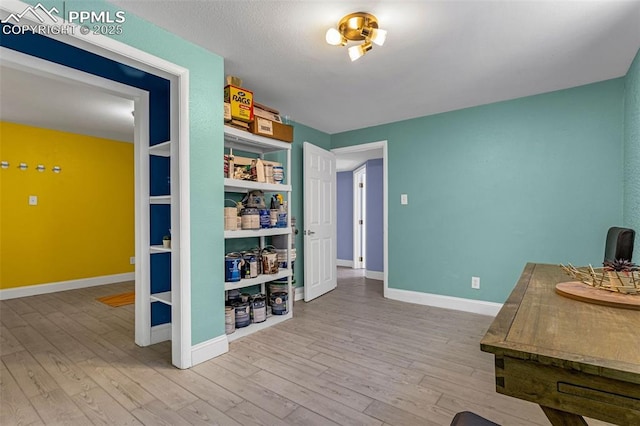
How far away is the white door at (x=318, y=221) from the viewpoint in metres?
3.84

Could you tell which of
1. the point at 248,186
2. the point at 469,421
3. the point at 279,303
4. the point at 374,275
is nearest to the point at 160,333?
the point at 279,303

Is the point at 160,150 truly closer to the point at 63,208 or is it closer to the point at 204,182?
the point at 204,182

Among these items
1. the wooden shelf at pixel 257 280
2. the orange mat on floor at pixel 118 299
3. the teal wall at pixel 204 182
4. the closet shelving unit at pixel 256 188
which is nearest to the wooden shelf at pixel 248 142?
the closet shelving unit at pixel 256 188

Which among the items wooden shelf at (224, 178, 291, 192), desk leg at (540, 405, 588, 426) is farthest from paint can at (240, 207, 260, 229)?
desk leg at (540, 405, 588, 426)

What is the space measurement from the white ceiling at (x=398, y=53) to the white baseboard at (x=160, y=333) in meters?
2.35

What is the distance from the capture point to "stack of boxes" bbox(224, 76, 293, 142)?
256 cm

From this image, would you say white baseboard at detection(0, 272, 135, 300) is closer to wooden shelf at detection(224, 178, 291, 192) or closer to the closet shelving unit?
the closet shelving unit

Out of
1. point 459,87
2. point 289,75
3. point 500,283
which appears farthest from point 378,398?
point 459,87

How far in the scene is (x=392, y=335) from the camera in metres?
2.77

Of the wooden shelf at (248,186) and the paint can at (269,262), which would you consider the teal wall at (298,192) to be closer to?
the wooden shelf at (248,186)

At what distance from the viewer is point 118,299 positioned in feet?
13.1

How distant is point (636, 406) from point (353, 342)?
2126 millimetres

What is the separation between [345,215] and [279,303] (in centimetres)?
366

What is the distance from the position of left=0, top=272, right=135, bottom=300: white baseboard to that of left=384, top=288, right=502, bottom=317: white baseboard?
442 centimetres
